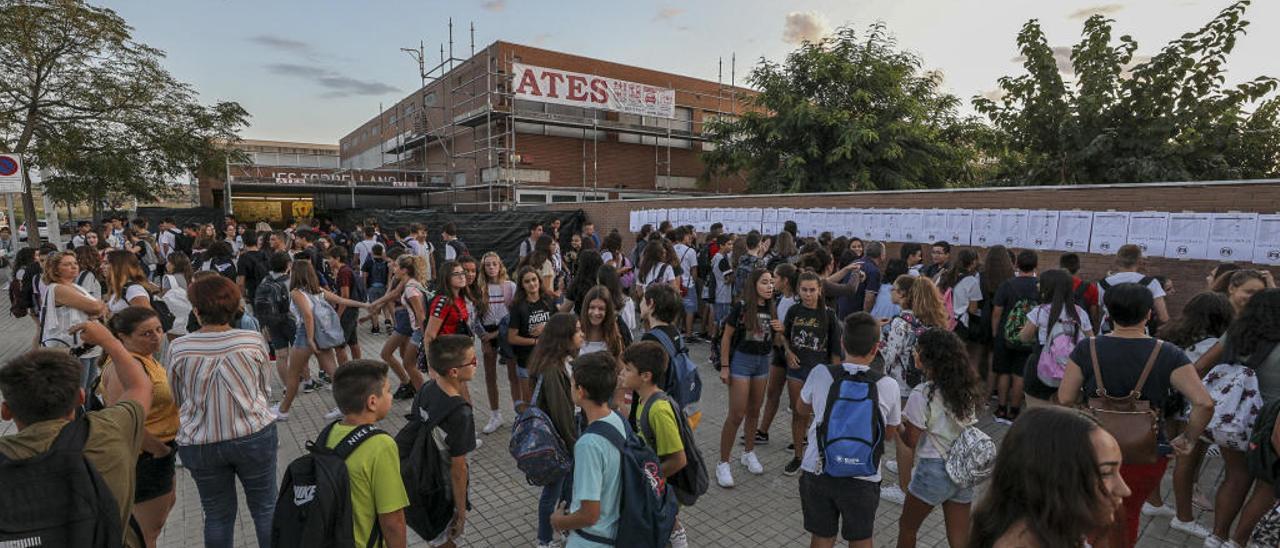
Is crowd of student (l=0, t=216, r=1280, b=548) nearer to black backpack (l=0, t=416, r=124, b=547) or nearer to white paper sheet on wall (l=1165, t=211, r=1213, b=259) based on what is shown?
black backpack (l=0, t=416, r=124, b=547)

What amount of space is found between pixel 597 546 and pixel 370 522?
940mm

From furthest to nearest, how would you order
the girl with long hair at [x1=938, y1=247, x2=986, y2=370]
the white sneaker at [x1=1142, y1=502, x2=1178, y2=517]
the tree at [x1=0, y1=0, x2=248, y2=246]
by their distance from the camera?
the tree at [x1=0, y1=0, x2=248, y2=246], the girl with long hair at [x1=938, y1=247, x2=986, y2=370], the white sneaker at [x1=1142, y1=502, x2=1178, y2=517]

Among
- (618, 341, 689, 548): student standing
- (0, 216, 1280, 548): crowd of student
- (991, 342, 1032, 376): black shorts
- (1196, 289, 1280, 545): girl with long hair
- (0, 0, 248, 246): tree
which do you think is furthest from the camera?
(0, 0, 248, 246): tree

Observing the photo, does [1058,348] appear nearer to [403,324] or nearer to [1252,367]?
[1252,367]

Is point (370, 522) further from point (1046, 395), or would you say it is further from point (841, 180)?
point (841, 180)

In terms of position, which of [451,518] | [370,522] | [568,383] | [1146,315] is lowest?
[451,518]

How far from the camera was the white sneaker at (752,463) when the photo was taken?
4.83 meters

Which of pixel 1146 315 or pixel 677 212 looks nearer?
pixel 1146 315

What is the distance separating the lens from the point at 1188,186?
274 inches

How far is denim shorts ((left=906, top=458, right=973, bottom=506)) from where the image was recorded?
300 cm

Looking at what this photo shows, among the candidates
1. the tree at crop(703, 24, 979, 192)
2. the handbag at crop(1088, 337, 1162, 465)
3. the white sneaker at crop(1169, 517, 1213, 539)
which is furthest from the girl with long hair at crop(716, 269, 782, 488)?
the tree at crop(703, 24, 979, 192)

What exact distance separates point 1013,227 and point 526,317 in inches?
296

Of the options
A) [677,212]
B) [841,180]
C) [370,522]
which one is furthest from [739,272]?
[841,180]

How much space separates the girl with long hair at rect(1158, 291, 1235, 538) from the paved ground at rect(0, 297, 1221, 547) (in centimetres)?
12
